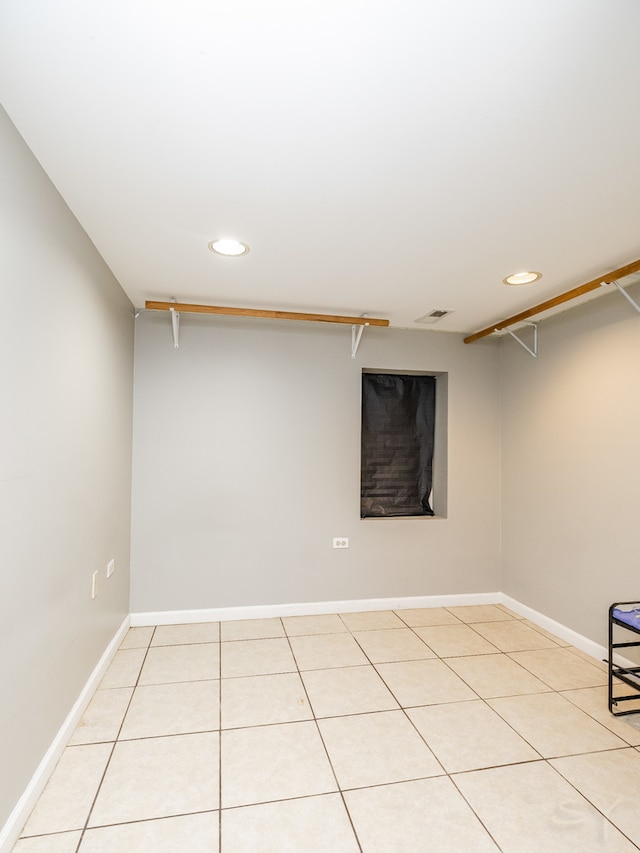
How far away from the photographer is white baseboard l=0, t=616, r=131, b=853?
1.44m

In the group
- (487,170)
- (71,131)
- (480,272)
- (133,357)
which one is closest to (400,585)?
(480,272)

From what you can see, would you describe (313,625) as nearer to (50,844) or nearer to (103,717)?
(103,717)

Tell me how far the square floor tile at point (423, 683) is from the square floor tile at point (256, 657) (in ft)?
1.92

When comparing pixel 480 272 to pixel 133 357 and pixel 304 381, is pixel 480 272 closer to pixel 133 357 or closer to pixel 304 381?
pixel 304 381

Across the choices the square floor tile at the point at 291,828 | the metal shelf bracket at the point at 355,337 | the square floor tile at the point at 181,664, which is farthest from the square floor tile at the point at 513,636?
the metal shelf bracket at the point at 355,337

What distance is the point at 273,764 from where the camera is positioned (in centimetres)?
184

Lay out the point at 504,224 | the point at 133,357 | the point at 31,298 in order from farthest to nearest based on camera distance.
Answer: the point at 133,357, the point at 504,224, the point at 31,298

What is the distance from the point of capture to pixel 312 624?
129 inches

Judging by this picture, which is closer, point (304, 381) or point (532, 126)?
point (532, 126)

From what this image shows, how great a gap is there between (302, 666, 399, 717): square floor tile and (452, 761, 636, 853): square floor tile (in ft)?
1.91

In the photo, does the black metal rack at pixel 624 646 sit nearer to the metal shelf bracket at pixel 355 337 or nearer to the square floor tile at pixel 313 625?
the square floor tile at pixel 313 625

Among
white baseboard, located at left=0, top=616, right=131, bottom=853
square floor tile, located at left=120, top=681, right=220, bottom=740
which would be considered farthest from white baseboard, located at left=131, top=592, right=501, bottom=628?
square floor tile, located at left=120, top=681, right=220, bottom=740

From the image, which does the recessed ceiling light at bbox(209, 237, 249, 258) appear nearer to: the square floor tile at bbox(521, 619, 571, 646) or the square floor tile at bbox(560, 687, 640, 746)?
the square floor tile at bbox(560, 687, 640, 746)

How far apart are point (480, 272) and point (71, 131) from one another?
78.5 inches
